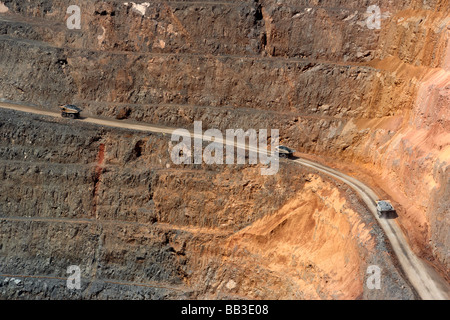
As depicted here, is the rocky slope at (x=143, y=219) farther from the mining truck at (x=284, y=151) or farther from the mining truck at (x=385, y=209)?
the mining truck at (x=385, y=209)

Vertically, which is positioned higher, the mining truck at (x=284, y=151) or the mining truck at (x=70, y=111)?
the mining truck at (x=70, y=111)

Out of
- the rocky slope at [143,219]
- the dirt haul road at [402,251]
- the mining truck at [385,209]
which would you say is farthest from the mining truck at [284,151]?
the mining truck at [385,209]

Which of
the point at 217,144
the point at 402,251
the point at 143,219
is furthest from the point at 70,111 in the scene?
the point at 402,251

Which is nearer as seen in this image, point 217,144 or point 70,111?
point 217,144

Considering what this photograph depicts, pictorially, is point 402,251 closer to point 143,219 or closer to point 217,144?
point 217,144

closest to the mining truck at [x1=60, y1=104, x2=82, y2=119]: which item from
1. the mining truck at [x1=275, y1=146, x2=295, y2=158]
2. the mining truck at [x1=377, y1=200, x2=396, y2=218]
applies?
the mining truck at [x1=275, y1=146, x2=295, y2=158]

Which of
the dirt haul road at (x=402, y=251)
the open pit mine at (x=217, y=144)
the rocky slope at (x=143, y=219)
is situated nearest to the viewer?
the dirt haul road at (x=402, y=251)

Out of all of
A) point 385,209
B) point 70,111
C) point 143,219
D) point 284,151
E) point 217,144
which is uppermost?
point 70,111
